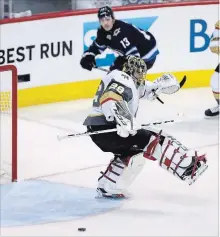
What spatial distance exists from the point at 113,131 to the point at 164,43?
11.9 ft

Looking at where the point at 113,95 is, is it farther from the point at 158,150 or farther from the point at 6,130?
the point at 6,130

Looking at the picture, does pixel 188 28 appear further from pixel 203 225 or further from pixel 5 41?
pixel 203 225

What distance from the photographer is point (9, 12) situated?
7664mm

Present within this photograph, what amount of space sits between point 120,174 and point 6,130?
1066mm

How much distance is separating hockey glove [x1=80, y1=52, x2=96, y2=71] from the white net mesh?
2.40 ft

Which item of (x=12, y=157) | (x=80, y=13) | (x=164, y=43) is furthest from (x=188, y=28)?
(x=12, y=157)

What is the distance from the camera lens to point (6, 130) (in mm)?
5215

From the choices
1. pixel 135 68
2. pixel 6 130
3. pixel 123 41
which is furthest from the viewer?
pixel 123 41

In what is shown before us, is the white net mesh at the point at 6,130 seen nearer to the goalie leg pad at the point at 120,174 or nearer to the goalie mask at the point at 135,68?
the goalie leg pad at the point at 120,174

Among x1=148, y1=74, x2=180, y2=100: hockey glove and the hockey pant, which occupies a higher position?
x1=148, y1=74, x2=180, y2=100: hockey glove

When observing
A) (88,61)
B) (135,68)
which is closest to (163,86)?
(135,68)

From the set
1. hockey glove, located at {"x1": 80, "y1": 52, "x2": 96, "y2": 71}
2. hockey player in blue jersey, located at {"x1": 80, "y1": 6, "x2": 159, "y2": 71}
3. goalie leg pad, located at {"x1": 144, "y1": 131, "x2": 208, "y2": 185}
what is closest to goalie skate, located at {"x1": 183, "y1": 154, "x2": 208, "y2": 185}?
goalie leg pad, located at {"x1": 144, "y1": 131, "x2": 208, "y2": 185}

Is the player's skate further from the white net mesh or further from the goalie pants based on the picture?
the goalie pants

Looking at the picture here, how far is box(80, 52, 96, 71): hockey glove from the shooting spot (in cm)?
601
